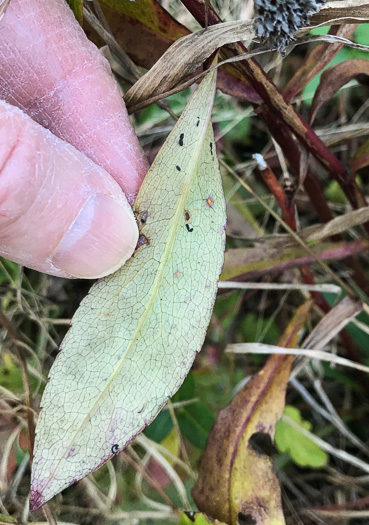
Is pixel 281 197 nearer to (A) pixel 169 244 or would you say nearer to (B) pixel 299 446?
(A) pixel 169 244

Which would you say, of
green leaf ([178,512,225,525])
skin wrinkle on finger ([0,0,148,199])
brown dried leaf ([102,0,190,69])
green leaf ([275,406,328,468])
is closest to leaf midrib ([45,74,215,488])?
skin wrinkle on finger ([0,0,148,199])

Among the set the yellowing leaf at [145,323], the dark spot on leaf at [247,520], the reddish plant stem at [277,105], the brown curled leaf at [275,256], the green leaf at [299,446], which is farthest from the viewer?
the green leaf at [299,446]

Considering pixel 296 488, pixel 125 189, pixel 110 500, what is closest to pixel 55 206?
pixel 125 189

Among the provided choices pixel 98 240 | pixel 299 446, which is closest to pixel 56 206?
pixel 98 240

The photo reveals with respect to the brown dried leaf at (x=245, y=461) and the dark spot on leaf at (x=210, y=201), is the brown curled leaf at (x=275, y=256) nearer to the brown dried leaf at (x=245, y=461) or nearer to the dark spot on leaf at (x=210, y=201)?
the brown dried leaf at (x=245, y=461)

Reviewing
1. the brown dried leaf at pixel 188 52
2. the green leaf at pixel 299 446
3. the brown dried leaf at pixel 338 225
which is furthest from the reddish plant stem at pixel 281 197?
the green leaf at pixel 299 446

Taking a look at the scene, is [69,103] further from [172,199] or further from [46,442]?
[46,442]
